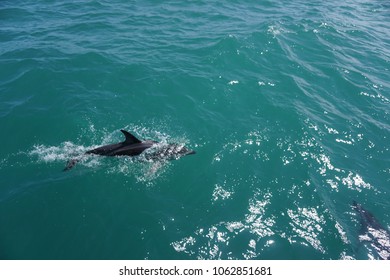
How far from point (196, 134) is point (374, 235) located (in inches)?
398

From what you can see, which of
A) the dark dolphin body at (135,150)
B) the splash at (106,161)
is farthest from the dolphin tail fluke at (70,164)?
the splash at (106,161)

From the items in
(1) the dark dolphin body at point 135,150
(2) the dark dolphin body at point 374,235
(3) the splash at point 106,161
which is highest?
(1) the dark dolphin body at point 135,150

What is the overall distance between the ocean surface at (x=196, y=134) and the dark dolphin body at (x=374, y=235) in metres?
0.06

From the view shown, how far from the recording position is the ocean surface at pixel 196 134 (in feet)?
41.1

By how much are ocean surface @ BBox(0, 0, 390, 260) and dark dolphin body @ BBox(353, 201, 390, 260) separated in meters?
0.06

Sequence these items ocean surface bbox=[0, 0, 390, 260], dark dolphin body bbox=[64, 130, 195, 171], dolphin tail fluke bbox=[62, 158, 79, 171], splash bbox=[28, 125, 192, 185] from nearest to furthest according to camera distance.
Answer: ocean surface bbox=[0, 0, 390, 260]
dolphin tail fluke bbox=[62, 158, 79, 171]
splash bbox=[28, 125, 192, 185]
dark dolphin body bbox=[64, 130, 195, 171]

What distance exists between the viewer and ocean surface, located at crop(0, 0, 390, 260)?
12.5 metres

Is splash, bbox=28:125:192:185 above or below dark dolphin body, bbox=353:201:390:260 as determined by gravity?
above

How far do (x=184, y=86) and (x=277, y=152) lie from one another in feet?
26.8

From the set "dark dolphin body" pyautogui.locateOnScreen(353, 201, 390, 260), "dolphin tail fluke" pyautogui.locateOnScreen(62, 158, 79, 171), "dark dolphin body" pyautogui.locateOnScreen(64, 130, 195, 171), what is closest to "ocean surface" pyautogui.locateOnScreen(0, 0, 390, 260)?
"dark dolphin body" pyautogui.locateOnScreen(353, 201, 390, 260)

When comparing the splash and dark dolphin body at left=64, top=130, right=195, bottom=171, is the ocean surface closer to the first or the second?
the splash

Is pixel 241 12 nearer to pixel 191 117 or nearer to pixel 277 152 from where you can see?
pixel 191 117

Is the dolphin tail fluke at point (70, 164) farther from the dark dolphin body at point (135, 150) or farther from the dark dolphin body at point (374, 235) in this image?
the dark dolphin body at point (374, 235)
